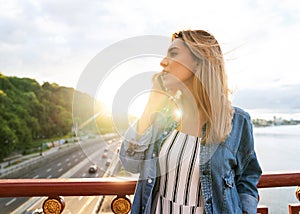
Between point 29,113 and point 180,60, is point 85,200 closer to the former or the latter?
point 29,113

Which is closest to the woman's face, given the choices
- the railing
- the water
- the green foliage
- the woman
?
the woman

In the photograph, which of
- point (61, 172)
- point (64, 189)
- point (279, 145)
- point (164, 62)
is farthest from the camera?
point (61, 172)

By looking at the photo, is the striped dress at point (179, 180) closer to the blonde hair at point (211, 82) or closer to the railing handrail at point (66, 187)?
the blonde hair at point (211, 82)

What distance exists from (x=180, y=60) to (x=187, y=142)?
11.3 inches

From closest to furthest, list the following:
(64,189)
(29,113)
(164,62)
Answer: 1. (164,62)
2. (64,189)
3. (29,113)

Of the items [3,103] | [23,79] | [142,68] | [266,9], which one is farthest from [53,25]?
[142,68]

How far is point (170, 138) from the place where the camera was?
3.53 feet

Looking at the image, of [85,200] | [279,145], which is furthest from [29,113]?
[279,145]

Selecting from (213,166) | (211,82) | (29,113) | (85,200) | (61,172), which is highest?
(29,113)

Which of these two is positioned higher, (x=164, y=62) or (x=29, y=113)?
(x=29, y=113)

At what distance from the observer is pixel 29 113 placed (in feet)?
108

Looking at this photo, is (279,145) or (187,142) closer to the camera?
(187,142)

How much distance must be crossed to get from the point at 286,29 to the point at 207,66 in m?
4.95

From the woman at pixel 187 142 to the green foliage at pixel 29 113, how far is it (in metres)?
27.1
